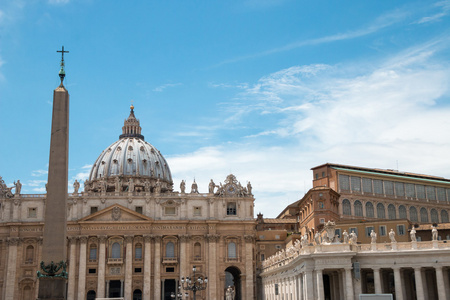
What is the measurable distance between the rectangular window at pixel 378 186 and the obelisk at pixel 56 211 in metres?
62.9

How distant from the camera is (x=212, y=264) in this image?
8500 centimetres

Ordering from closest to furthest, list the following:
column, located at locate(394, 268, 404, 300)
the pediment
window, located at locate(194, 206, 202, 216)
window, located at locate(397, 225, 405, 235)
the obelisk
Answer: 1. the obelisk
2. column, located at locate(394, 268, 404, 300)
3. window, located at locate(397, 225, 405, 235)
4. the pediment
5. window, located at locate(194, 206, 202, 216)

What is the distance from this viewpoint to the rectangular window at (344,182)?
8306 centimetres

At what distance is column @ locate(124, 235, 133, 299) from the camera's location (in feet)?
271

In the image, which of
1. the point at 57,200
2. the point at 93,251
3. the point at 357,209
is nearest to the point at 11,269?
the point at 93,251

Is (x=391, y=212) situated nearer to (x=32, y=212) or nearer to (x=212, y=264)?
(x=212, y=264)

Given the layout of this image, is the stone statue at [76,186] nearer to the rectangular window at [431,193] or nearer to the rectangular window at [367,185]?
the rectangular window at [367,185]

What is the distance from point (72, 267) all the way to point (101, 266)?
13.8 ft

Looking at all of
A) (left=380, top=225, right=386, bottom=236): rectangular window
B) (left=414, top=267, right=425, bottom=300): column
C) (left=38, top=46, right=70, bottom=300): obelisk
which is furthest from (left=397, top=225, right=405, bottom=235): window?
(left=38, top=46, right=70, bottom=300): obelisk

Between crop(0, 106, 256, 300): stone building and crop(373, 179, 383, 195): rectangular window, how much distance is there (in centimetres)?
1848

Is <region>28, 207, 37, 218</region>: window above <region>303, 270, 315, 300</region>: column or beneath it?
above

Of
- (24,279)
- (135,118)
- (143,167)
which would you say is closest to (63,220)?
(24,279)

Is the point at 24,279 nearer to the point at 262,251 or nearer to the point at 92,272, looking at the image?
the point at 92,272

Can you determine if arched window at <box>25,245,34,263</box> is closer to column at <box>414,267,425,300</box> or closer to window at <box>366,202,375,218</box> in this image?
window at <box>366,202,375,218</box>
